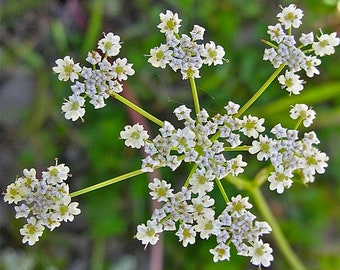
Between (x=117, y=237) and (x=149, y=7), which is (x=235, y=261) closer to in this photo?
(x=117, y=237)

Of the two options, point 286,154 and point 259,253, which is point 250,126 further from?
point 259,253

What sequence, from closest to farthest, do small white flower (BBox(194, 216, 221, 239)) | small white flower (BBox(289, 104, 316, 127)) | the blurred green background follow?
small white flower (BBox(194, 216, 221, 239)) → small white flower (BBox(289, 104, 316, 127)) → the blurred green background

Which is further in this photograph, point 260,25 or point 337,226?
point 337,226

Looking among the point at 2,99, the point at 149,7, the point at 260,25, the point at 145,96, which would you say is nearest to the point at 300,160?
the point at 260,25

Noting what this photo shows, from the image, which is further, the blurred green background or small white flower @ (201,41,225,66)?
the blurred green background

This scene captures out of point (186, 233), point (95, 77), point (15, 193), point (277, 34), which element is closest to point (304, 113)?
point (277, 34)

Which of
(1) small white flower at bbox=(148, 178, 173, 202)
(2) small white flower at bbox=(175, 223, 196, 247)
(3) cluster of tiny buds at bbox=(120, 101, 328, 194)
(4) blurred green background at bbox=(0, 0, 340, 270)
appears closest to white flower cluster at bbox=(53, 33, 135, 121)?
(3) cluster of tiny buds at bbox=(120, 101, 328, 194)

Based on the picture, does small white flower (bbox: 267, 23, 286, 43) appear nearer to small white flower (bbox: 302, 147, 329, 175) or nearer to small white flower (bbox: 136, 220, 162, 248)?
small white flower (bbox: 302, 147, 329, 175)
